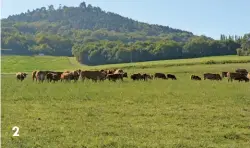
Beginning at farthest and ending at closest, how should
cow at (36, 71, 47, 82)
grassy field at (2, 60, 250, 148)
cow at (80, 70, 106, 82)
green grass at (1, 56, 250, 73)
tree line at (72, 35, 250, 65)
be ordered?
tree line at (72, 35, 250, 65), green grass at (1, 56, 250, 73), cow at (36, 71, 47, 82), cow at (80, 70, 106, 82), grassy field at (2, 60, 250, 148)

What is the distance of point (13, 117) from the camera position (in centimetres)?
1401

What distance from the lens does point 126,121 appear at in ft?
44.6

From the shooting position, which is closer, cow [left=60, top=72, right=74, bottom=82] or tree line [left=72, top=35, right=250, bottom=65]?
cow [left=60, top=72, right=74, bottom=82]

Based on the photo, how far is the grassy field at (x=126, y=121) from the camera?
10680 millimetres

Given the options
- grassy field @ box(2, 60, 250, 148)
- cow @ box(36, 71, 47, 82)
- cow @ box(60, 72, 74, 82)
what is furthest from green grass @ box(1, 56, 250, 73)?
grassy field @ box(2, 60, 250, 148)

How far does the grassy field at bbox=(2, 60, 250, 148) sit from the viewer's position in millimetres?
10680

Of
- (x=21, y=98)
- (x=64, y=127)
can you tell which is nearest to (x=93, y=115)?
(x=64, y=127)

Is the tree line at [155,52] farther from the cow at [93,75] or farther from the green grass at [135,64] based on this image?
the cow at [93,75]

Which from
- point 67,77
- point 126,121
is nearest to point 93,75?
point 67,77

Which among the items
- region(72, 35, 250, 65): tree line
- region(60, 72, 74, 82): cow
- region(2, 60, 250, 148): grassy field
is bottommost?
region(2, 60, 250, 148): grassy field

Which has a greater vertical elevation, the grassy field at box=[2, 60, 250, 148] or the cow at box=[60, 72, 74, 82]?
the cow at box=[60, 72, 74, 82]

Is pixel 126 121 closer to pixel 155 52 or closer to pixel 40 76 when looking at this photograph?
pixel 40 76

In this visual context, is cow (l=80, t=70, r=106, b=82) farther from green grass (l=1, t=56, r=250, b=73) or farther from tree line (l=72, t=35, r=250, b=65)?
tree line (l=72, t=35, r=250, b=65)

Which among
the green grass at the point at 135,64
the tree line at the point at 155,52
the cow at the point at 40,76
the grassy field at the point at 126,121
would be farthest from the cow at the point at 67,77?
the tree line at the point at 155,52
